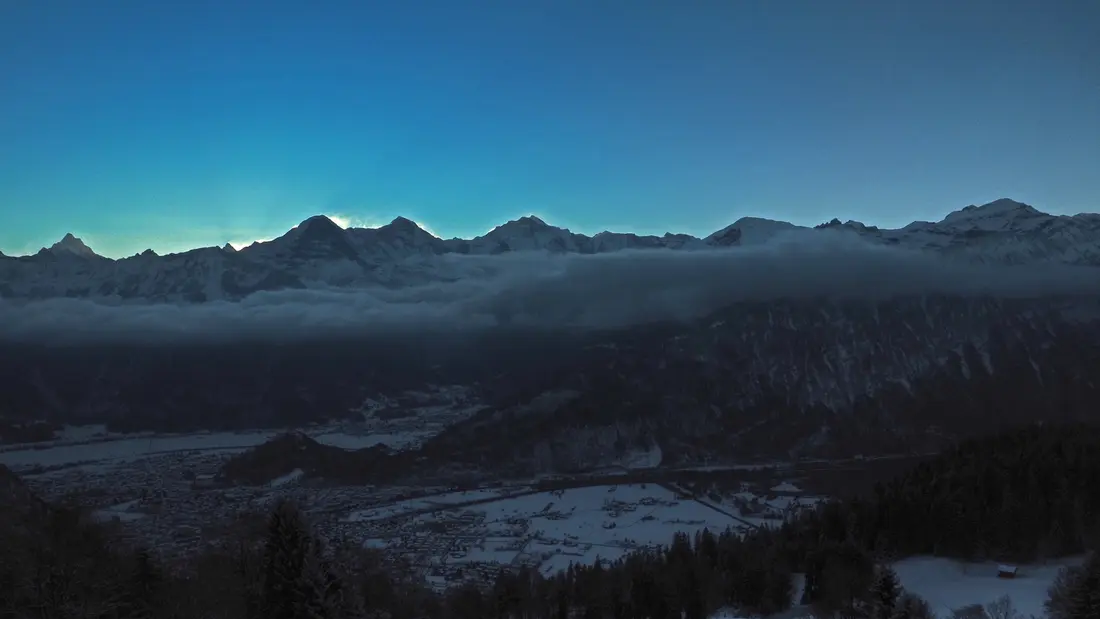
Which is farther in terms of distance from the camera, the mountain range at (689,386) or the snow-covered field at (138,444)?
the mountain range at (689,386)

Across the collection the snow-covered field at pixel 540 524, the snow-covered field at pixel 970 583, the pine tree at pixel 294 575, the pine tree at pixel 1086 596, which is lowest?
the snow-covered field at pixel 540 524

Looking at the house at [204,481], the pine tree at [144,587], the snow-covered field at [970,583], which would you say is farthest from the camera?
the house at [204,481]

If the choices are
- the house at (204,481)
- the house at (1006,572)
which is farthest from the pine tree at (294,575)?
the house at (204,481)

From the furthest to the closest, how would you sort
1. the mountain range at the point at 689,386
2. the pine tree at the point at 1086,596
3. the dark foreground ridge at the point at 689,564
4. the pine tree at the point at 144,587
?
the mountain range at the point at 689,386 → the pine tree at the point at 144,587 → the pine tree at the point at 1086,596 → the dark foreground ridge at the point at 689,564

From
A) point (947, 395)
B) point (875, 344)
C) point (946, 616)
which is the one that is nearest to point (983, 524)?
point (946, 616)

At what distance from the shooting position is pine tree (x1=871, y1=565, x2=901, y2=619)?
67.7ft

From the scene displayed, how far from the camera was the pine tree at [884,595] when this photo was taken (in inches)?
812

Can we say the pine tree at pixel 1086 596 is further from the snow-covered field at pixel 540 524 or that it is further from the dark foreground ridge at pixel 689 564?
the snow-covered field at pixel 540 524

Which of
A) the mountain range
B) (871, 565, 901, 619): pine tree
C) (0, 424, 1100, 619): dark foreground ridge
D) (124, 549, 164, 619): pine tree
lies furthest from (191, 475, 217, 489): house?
(871, 565, 901, 619): pine tree

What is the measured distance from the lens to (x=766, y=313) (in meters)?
175

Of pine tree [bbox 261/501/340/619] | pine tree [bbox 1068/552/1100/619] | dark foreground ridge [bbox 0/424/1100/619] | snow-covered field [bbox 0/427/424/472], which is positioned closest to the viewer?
pine tree [bbox 261/501/340/619]

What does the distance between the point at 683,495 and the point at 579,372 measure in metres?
68.8

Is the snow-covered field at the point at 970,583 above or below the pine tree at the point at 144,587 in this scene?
below

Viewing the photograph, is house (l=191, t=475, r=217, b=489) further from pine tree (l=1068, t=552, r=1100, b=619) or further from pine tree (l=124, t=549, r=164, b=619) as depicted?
pine tree (l=1068, t=552, r=1100, b=619)
